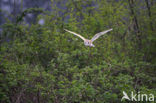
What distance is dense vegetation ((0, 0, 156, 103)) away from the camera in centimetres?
507

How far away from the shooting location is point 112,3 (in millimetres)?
8727

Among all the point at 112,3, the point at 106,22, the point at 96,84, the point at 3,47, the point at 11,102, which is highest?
the point at 112,3

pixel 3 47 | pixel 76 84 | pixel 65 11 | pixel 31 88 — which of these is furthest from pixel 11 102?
pixel 65 11

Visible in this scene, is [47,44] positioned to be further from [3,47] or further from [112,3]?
[112,3]

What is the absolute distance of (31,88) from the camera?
5.36 metres

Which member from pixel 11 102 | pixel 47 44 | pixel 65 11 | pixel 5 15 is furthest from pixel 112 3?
pixel 11 102

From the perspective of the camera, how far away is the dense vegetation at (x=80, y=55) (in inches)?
200

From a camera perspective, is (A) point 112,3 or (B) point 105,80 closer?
(B) point 105,80

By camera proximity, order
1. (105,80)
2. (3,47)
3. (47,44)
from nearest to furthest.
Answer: (105,80) < (3,47) < (47,44)

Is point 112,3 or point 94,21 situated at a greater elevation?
point 112,3

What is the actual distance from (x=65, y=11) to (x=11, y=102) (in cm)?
390

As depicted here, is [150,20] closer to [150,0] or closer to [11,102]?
[150,0]

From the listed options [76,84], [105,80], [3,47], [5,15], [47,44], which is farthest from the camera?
[5,15]

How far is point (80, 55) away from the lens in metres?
6.64
